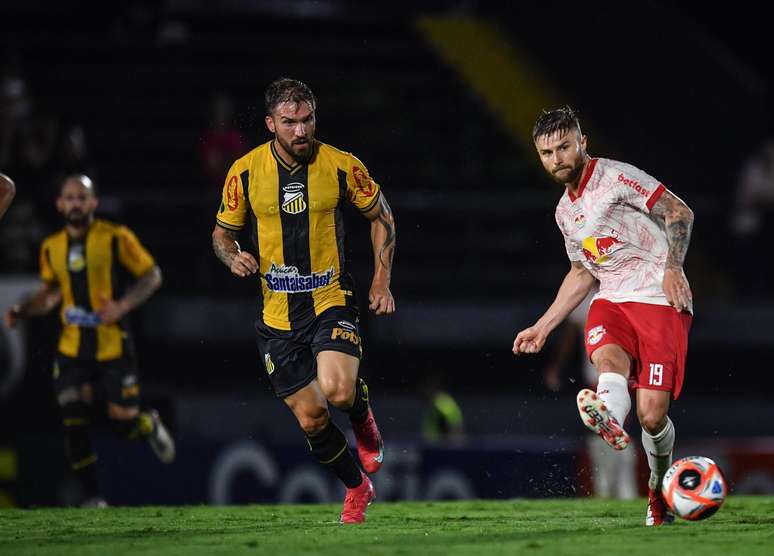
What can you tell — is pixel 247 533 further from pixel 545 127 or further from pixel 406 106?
pixel 406 106

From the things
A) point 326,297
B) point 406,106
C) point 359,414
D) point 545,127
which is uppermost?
point 406,106

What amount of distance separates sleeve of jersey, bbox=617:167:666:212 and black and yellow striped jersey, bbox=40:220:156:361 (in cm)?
450

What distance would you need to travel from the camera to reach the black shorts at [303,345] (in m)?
7.66

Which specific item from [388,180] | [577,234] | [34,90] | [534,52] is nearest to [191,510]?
[577,234]

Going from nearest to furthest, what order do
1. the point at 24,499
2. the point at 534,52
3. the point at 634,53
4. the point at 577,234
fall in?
the point at 577,234, the point at 24,499, the point at 634,53, the point at 534,52

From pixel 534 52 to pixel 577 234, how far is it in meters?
13.6

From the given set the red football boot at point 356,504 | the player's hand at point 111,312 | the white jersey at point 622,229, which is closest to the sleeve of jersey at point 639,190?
the white jersey at point 622,229

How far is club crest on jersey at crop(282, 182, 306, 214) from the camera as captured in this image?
7.75 m

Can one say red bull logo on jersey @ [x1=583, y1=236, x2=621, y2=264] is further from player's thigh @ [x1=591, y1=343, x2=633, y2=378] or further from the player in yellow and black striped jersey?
the player in yellow and black striped jersey

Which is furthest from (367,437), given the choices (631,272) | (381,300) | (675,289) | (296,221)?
(675,289)

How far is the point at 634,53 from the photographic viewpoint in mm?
17141

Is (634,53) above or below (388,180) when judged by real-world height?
above

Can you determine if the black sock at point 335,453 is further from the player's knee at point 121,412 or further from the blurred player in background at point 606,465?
the blurred player in background at point 606,465

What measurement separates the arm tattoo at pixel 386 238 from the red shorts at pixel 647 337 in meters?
1.22
